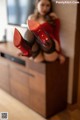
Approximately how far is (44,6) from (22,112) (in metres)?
1.32

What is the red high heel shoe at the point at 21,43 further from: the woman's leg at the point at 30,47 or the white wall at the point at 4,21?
the white wall at the point at 4,21

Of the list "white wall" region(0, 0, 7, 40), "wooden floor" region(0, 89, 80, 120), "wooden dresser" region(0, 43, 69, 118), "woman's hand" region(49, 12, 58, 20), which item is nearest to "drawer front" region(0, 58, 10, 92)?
"wooden dresser" region(0, 43, 69, 118)

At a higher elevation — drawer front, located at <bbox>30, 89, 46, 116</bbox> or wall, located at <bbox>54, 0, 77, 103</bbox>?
wall, located at <bbox>54, 0, 77, 103</bbox>

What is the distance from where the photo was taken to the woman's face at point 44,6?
2162 millimetres

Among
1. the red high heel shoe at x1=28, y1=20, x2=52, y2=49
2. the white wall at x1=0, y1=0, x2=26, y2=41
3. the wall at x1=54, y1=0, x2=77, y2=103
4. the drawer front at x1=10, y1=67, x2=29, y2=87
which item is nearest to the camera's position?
the red high heel shoe at x1=28, y1=20, x2=52, y2=49

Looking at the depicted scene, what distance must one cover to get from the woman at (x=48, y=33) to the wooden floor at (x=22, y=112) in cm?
67

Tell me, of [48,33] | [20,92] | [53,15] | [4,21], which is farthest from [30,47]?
[4,21]

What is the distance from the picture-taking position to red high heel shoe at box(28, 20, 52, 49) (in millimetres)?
1890

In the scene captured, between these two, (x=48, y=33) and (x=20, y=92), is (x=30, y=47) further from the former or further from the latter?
(x=20, y=92)

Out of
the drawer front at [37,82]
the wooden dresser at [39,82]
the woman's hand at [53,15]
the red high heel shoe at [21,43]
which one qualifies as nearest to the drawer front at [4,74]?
the wooden dresser at [39,82]

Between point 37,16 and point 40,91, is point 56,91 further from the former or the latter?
point 37,16

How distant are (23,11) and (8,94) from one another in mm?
1235

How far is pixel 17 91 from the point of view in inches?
97.9

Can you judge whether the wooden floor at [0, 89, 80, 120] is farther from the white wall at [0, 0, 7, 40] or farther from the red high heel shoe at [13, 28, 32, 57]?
the white wall at [0, 0, 7, 40]
